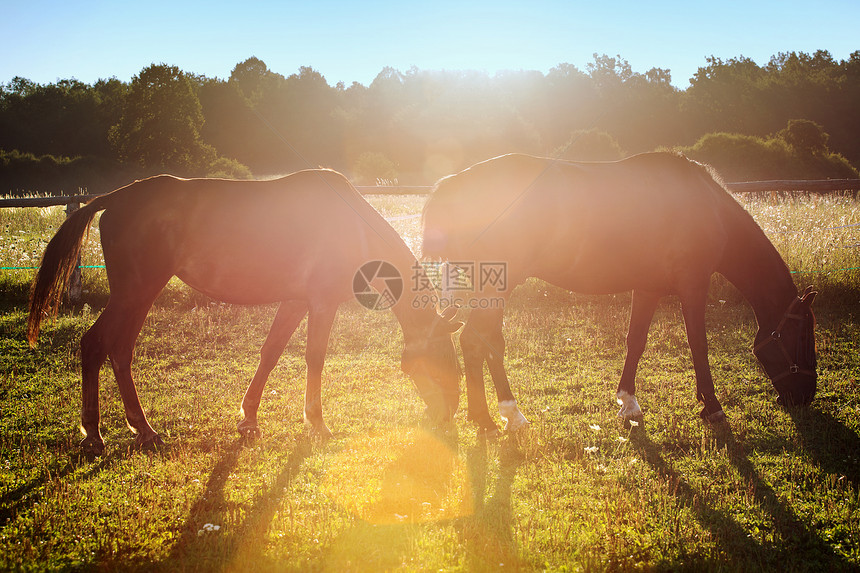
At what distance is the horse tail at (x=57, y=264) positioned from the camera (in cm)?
498

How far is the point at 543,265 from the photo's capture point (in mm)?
5672

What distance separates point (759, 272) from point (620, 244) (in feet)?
5.71

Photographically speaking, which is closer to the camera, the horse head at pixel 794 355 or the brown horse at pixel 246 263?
the brown horse at pixel 246 263

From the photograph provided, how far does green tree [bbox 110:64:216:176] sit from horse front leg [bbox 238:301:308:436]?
128ft

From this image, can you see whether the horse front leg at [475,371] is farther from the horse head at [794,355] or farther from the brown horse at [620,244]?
the horse head at [794,355]

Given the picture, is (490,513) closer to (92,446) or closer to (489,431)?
(489,431)

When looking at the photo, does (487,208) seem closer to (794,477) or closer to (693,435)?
(693,435)

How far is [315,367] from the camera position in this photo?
5.29 metres

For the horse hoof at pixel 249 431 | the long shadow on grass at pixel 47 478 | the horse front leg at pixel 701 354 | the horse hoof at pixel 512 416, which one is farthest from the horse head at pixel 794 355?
the long shadow on grass at pixel 47 478

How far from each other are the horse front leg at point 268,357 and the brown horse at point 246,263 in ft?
0.04

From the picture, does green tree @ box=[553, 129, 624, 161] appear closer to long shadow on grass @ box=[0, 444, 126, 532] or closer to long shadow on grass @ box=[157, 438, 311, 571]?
long shadow on grass @ box=[157, 438, 311, 571]

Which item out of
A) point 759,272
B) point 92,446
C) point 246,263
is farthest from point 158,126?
point 759,272

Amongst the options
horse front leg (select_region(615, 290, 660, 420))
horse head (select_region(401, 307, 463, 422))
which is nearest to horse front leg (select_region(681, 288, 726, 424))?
horse front leg (select_region(615, 290, 660, 420))

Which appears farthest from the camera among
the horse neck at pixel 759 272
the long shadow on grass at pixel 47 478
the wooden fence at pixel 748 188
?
the wooden fence at pixel 748 188
